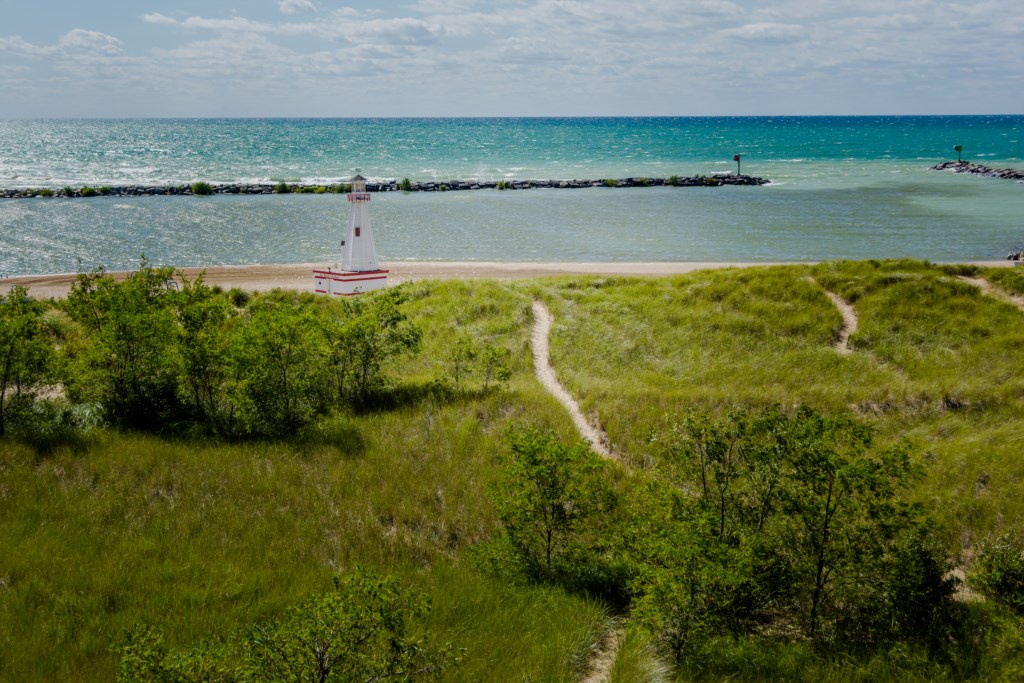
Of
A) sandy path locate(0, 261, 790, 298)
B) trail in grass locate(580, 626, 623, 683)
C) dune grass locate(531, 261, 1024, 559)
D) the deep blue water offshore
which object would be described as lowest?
trail in grass locate(580, 626, 623, 683)

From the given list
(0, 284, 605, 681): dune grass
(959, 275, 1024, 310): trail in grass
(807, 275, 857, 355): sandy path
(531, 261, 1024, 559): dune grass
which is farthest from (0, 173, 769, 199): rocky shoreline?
(0, 284, 605, 681): dune grass

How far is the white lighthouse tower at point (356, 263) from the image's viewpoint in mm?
28281

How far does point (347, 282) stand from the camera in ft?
93.4

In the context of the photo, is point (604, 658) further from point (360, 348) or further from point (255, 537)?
point (360, 348)

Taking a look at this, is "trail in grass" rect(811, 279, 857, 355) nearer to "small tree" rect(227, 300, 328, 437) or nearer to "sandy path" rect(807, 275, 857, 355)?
"sandy path" rect(807, 275, 857, 355)

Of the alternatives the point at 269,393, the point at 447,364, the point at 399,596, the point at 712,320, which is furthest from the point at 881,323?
the point at 399,596

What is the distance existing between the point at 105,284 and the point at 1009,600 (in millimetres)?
15318

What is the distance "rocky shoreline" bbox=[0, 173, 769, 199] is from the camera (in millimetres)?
68125

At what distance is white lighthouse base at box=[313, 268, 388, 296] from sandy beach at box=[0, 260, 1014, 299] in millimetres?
3078

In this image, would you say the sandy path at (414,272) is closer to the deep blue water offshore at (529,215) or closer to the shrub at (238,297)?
the deep blue water offshore at (529,215)

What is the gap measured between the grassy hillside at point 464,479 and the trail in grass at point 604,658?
150 mm

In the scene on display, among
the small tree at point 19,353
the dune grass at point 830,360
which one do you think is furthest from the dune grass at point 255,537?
the dune grass at point 830,360

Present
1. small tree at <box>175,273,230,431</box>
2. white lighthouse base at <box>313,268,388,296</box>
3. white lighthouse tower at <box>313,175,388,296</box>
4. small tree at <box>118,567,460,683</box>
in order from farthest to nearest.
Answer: white lighthouse base at <box>313,268,388,296</box> < white lighthouse tower at <box>313,175,388,296</box> < small tree at <box>175,273,230,431</box> < small tree at <box>118,567,460,683</box>

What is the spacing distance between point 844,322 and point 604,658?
52.3 feet
